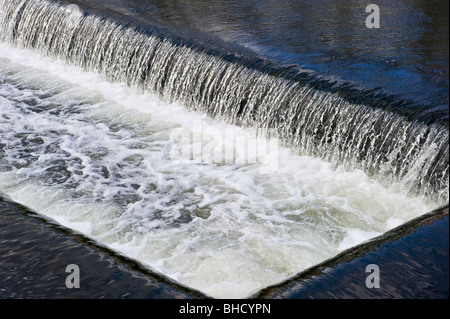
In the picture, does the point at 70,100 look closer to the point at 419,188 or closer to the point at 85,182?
the point at 85,182

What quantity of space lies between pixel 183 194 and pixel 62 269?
2.29 meters

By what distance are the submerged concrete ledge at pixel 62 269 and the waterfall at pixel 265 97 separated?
289 cm

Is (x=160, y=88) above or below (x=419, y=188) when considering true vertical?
above

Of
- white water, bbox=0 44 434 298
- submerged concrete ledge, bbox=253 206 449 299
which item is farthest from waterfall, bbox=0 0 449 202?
submerged concrete ledge, bbox=253 206 449 299

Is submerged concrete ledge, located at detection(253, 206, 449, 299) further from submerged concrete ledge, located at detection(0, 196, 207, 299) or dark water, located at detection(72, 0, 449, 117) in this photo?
dark water, located at detection(72, 0, 449, 117)

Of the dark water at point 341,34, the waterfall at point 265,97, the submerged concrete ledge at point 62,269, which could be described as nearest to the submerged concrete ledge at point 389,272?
the submerged concrete ledge at point 62,269

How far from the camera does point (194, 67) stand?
8.42 meters

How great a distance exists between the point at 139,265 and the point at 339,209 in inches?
92.6

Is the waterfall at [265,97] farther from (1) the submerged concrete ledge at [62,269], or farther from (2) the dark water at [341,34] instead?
(1) the submerged concrete ledge at [62,269]

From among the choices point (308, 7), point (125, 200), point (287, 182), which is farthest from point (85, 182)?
point (308, 7)

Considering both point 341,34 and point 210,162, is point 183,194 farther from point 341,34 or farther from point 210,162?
point 341,34

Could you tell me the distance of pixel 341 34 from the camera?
8.45 meters

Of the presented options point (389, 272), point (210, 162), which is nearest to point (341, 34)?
point (210, 162)

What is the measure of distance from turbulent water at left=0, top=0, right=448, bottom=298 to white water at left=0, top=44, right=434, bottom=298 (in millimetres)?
17
